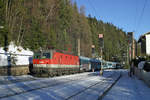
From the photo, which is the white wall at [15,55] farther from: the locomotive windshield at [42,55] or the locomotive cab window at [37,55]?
the locomotive windshield at [42,55]

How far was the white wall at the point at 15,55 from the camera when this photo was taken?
25.8m

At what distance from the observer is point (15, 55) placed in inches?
1113

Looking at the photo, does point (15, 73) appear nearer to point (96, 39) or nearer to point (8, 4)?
point (8, 4)

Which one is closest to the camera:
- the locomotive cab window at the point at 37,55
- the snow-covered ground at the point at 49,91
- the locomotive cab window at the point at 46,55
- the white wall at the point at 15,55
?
the snow-covered ground at the point at 49,91

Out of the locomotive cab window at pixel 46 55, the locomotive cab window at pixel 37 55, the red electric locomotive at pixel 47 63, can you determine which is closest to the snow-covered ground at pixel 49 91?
the red electric locomotive at pixel 47 63

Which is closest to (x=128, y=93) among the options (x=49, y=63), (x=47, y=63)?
(x=49, y=63)

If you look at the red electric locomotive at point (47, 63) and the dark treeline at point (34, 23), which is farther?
the dark treeline at point (34, 23)

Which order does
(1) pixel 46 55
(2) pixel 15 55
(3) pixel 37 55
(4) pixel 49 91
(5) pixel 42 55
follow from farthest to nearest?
(2) pixel 15 55 < (3) pixel 37 55 < (5) pixel 42 55 < (1) pixel 46 55 < (4) pixel 49 91

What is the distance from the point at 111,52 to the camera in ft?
376

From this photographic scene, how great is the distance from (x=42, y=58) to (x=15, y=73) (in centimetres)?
526

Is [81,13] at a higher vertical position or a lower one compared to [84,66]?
higher

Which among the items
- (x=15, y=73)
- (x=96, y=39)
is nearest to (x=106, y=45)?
(x=96, y=39)

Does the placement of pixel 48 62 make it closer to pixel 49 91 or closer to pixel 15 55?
pixel 15 55

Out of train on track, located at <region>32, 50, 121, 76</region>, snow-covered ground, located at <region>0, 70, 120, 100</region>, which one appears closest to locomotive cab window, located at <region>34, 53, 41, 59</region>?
train on track, located at <region>32, 50, 121, 76</region>
